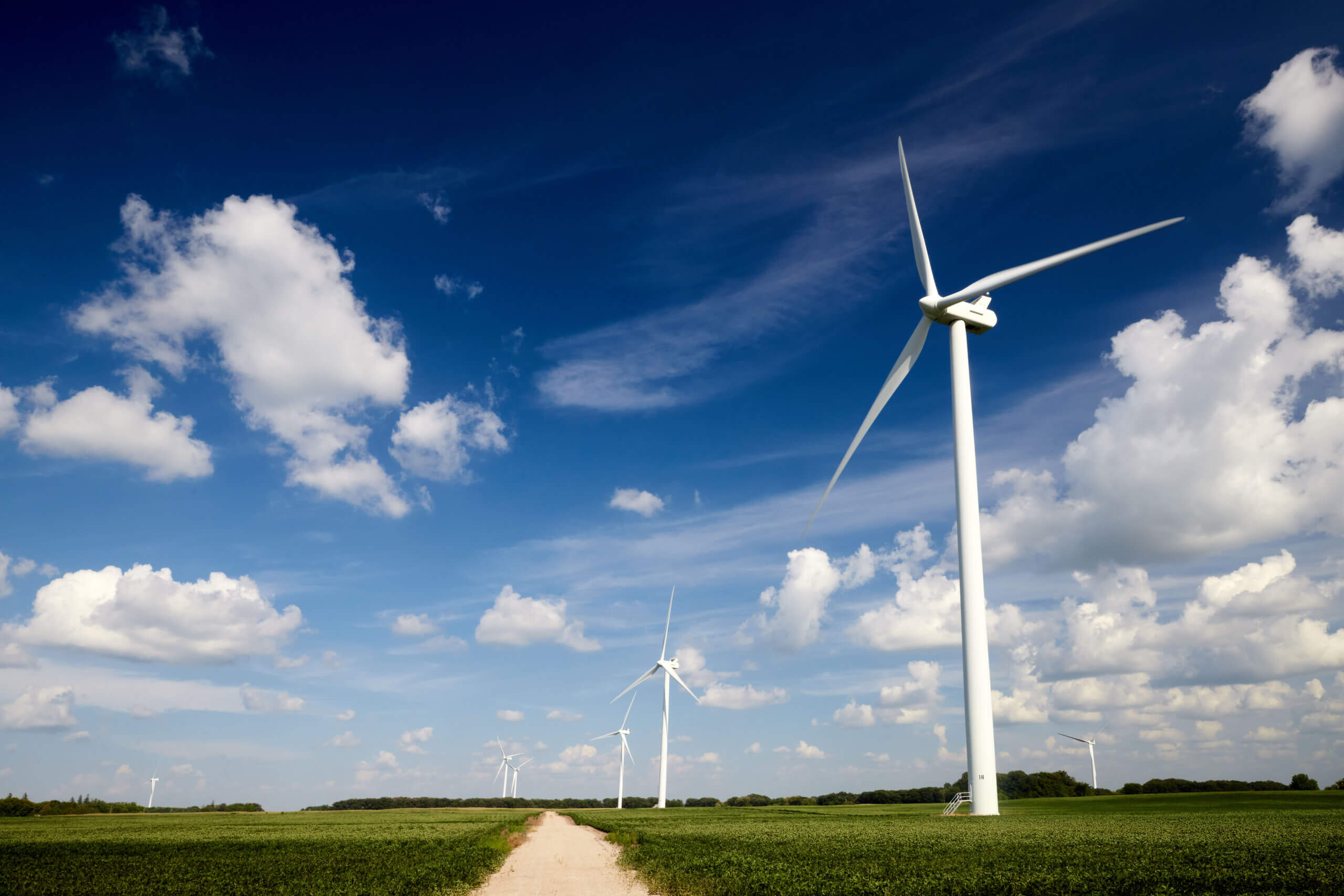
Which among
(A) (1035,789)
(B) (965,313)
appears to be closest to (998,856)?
(B) (965,313)

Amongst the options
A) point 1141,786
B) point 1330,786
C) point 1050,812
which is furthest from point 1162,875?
point 1141,786

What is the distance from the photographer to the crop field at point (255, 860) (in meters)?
24.9

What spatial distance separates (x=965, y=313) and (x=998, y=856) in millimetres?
45933

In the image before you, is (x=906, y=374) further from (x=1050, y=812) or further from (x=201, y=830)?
(x=201, y=830)

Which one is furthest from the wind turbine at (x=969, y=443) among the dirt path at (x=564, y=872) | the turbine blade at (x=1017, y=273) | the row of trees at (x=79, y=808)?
the row of trees at (x=79, y=808)

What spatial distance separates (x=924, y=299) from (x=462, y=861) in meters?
53.9

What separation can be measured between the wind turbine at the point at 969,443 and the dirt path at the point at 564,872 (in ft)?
88.6

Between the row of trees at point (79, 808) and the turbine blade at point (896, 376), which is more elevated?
the turbine blade at point (896, 376)

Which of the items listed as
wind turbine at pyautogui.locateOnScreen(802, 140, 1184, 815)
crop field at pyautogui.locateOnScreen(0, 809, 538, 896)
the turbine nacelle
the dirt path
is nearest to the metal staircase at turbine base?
wind turbine at pyautogui.locateOnScreen(802, 140, 1184, 815)

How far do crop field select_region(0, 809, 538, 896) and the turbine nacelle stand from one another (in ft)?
170

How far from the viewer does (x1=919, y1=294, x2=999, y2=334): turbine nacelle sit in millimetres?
63062

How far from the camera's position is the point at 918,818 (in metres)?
59.9

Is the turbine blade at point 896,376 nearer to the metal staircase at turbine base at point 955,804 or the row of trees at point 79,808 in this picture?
the metal staircase at turbine base at point 955,804

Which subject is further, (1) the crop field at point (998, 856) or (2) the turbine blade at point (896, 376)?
(2) the turbine blade at point (896, 376)
